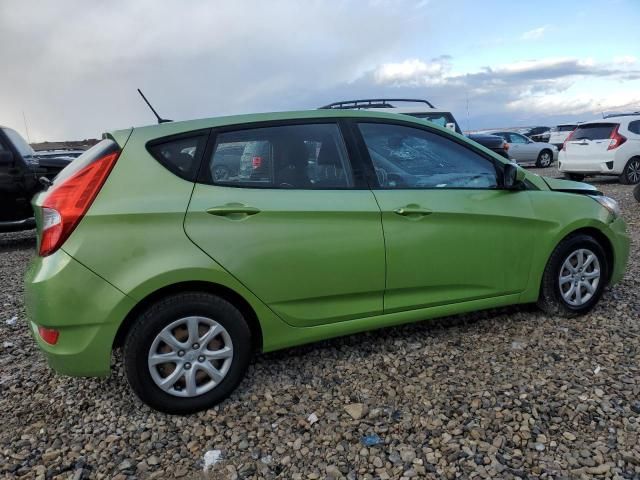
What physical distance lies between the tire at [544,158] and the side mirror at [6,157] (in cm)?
1780

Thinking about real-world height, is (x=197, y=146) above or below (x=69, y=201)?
above

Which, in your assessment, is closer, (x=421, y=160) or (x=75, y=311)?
(x=75, y=311)

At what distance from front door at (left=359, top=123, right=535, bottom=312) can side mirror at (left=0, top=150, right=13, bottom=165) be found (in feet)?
19.1

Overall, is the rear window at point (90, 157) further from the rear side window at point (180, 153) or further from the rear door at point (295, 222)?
the rear door at point (295, 222)

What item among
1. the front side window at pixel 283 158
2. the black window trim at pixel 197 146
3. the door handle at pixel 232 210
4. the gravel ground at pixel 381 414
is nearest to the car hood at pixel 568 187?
the gravel ground at pixel 381 414

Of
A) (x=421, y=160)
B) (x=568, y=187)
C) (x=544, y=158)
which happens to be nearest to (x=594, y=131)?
(x=544, y=158)

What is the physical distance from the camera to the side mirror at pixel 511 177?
11.4ft

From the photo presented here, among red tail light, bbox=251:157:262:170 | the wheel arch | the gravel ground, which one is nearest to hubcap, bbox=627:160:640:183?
the gravel ground

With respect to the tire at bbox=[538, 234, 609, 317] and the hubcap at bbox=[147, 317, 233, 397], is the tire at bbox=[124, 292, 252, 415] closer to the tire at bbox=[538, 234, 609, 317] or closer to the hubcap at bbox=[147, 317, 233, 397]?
the hubcap at bbox=[147, 317, 233, 397]

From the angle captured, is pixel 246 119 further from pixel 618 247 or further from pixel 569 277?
pixel 618 247

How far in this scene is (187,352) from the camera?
2.70 m

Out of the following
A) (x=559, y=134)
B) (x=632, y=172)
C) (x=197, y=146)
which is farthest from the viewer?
(x=559, y=134)

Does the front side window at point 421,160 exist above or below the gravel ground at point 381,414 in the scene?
above

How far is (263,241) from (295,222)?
21 cm
